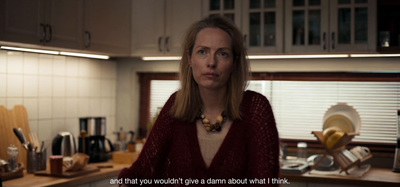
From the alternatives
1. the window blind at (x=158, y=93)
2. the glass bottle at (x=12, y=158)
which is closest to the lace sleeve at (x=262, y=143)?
the glass bottle at (x=12, y=158)

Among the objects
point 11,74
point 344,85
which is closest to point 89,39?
point 11,74

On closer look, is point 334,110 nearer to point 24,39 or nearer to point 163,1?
point 163,1

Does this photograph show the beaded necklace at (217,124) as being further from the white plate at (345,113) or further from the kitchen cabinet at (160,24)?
the kitchen cabinet at (160,24)

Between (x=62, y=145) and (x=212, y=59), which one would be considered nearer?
(x=212, y=59)

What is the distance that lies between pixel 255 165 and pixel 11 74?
2.22 m

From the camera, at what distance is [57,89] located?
11.5ft

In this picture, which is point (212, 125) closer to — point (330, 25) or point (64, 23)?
point (64, 23)

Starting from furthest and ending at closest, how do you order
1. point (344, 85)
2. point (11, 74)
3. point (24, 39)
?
point (344, 85)
point (11, 74)
point (24, 39)

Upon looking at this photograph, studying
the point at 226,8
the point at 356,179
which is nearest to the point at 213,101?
the point at 356,179

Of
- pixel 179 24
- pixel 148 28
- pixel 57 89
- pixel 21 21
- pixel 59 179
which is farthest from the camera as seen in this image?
pixel 148 28

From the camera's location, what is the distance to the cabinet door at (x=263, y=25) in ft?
11.0

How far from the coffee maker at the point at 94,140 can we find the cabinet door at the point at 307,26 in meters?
1.46

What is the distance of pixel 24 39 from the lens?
2748 millimetres

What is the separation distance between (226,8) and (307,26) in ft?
1.94
